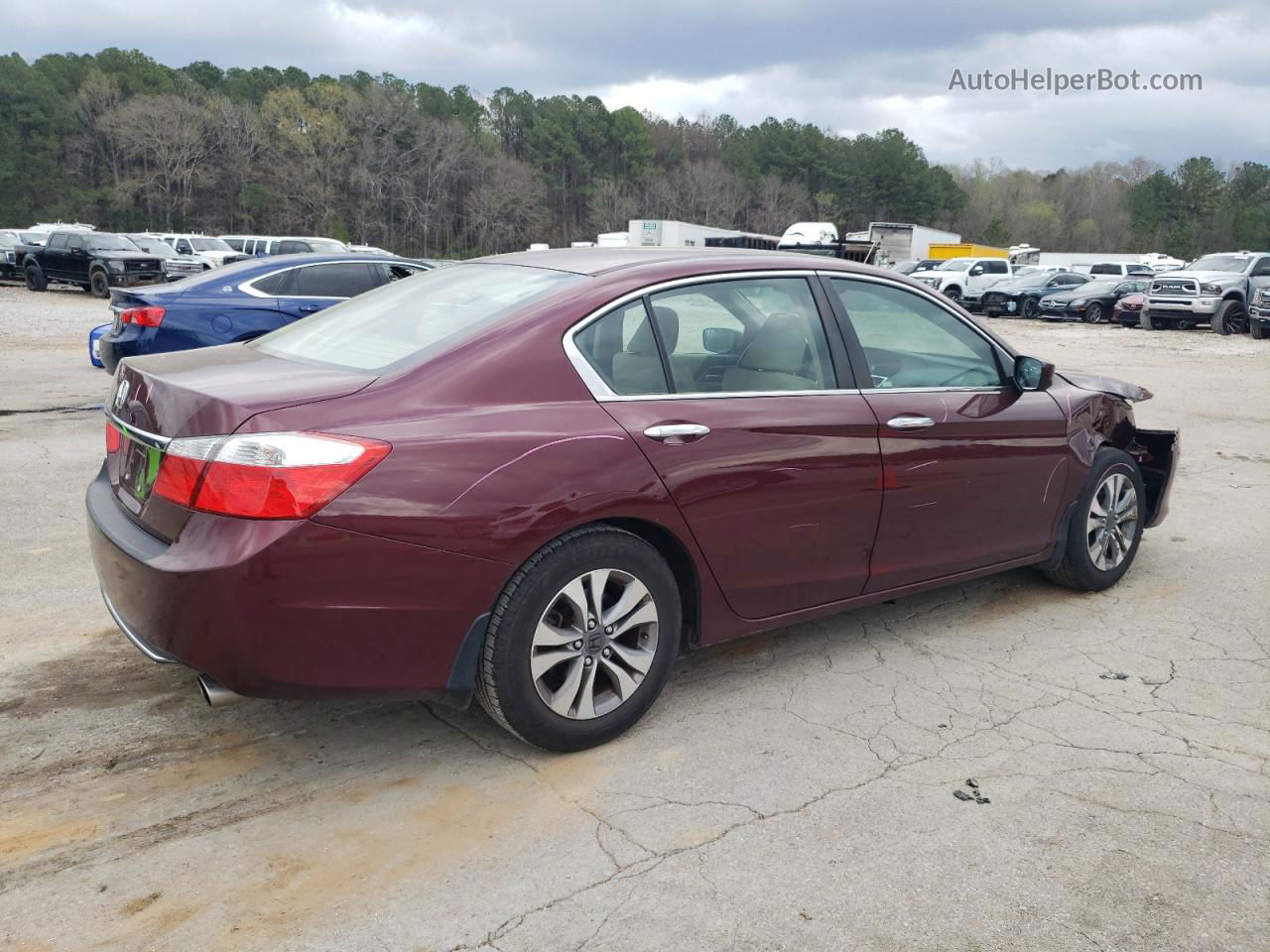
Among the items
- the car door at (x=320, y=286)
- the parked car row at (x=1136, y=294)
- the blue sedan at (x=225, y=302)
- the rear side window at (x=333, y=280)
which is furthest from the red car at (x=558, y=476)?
the parked car row at (x=1136, y=294)

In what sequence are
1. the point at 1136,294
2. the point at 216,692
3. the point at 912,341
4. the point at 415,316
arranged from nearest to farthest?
the point at 216,692
the point at 415,316
the point at 912,341
the point at 1136,294

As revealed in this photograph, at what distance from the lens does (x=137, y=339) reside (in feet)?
30.4

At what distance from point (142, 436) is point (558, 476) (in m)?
1.28

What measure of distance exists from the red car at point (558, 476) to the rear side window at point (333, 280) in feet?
20.5

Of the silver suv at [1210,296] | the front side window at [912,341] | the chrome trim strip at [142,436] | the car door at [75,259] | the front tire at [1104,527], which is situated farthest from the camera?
the car door at [75,259]

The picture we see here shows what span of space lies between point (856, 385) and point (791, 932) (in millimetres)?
2150

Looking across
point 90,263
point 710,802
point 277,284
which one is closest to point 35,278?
point 90,263

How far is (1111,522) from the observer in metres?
5.27

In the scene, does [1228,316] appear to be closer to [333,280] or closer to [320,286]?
[333,280]

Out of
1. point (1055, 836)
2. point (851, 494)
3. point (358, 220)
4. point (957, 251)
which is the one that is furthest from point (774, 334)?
point (358, 220)

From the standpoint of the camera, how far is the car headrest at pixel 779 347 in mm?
4004

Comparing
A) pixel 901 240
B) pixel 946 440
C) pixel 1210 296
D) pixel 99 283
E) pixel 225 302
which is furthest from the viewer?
pixel 901 240

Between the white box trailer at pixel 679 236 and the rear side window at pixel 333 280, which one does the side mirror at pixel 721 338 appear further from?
the white box trailer at pixel 679 236

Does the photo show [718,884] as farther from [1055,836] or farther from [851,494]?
[851,494]
